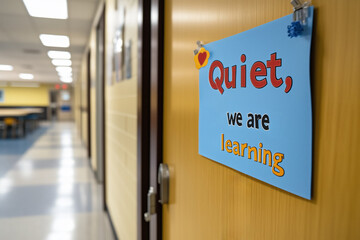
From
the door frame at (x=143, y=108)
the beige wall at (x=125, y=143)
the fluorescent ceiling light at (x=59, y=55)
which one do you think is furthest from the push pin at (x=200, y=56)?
the fluorescent ceiling light at (x=59, y=55)

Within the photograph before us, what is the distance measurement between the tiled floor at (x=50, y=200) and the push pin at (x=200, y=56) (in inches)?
95.7

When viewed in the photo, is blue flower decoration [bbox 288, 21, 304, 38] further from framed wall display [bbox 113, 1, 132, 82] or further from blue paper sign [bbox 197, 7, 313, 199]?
framed wall display [bbox 113, 1, 132, 82]

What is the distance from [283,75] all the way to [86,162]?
6145 millimetres

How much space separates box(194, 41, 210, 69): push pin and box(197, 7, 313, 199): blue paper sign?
2cm

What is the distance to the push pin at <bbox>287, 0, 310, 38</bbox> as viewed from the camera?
448 millimetres

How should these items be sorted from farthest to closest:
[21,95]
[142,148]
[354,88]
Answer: [21,95] < [142,148] < [354,88]

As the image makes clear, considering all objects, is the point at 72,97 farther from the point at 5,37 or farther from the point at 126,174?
the point at 126,174

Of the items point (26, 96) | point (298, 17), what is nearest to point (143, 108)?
point (298, 17)

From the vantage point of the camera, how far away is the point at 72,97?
21.4 m

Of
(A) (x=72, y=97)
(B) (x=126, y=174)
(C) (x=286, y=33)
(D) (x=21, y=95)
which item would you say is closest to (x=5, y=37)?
(B) (x=126, y=174)

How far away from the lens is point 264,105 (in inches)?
21.3

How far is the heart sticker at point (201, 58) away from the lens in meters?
0.75

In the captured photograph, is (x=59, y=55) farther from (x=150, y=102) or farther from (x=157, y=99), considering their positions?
(x=157, y=99)

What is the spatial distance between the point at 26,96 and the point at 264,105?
2161cm
